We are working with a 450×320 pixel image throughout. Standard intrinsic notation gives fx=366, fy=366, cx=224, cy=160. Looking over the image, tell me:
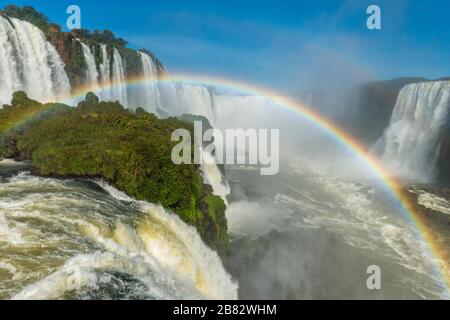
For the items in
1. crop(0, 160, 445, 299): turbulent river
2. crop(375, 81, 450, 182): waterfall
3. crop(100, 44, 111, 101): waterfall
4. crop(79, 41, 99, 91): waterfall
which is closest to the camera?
crop(0, 160, 445, 299): turbulent river

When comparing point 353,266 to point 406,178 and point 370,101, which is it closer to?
point 406,178

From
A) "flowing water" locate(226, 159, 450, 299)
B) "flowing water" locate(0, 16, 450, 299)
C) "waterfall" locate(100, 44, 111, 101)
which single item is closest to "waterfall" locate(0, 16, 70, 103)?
"flowing water" locate(0, 16, 450, 299)

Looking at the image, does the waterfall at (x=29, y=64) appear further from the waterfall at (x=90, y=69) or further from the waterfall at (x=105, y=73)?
the waterfall at (x=105, y=73)

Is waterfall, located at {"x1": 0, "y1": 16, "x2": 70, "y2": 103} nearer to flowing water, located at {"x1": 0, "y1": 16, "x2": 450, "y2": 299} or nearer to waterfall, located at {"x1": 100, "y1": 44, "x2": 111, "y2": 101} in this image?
flowing water, located at {"x1": 0, "y1": 16, "x2": 450, "y2": 299}

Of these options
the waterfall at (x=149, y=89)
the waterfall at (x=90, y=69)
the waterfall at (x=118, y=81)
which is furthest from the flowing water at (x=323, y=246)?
the waterfall at (x=149, y=89)

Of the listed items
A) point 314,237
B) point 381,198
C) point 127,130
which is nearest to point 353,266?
point 314,237

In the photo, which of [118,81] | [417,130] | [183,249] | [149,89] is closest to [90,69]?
[118,81]
